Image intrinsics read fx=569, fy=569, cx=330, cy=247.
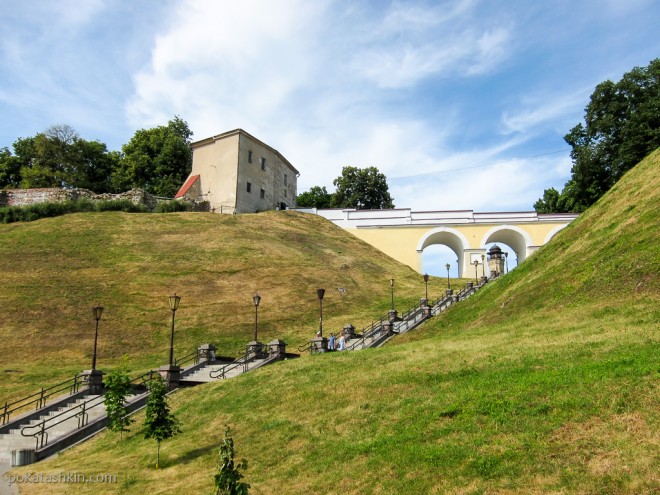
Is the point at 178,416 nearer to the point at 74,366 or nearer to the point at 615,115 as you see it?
the point at 74,366

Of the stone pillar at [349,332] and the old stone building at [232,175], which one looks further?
the old stone building at [232,175]

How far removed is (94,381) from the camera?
22.5m

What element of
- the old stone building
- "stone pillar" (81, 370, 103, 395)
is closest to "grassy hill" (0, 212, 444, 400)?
the old stone building

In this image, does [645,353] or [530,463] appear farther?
[645,353]

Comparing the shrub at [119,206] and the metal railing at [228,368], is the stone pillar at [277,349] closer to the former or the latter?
the metal railing at [228,368]

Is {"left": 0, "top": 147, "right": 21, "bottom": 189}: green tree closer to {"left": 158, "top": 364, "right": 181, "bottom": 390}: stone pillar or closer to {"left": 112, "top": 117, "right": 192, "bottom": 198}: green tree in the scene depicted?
{"left": 112, "top": 117, "right": 192, "bottom": 198}: green tree

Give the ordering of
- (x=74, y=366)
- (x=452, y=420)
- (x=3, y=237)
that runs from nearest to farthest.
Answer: (x=452, y=420), (x=74, y=366), (x=3, y=237)

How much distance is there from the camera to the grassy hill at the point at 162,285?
110 ft

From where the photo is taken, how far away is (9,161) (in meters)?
76.6

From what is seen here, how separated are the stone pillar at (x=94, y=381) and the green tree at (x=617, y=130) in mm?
52109

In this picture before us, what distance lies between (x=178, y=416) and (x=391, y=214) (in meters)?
50.7

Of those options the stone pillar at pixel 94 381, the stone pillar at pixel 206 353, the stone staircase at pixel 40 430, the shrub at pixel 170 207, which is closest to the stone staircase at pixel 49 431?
the stone staircase at pixel 40 430

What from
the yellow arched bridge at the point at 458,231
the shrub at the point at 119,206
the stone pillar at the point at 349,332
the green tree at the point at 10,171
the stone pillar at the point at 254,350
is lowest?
the stone pillar at the point at 254,350

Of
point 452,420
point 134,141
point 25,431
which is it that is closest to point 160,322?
point 25,431
